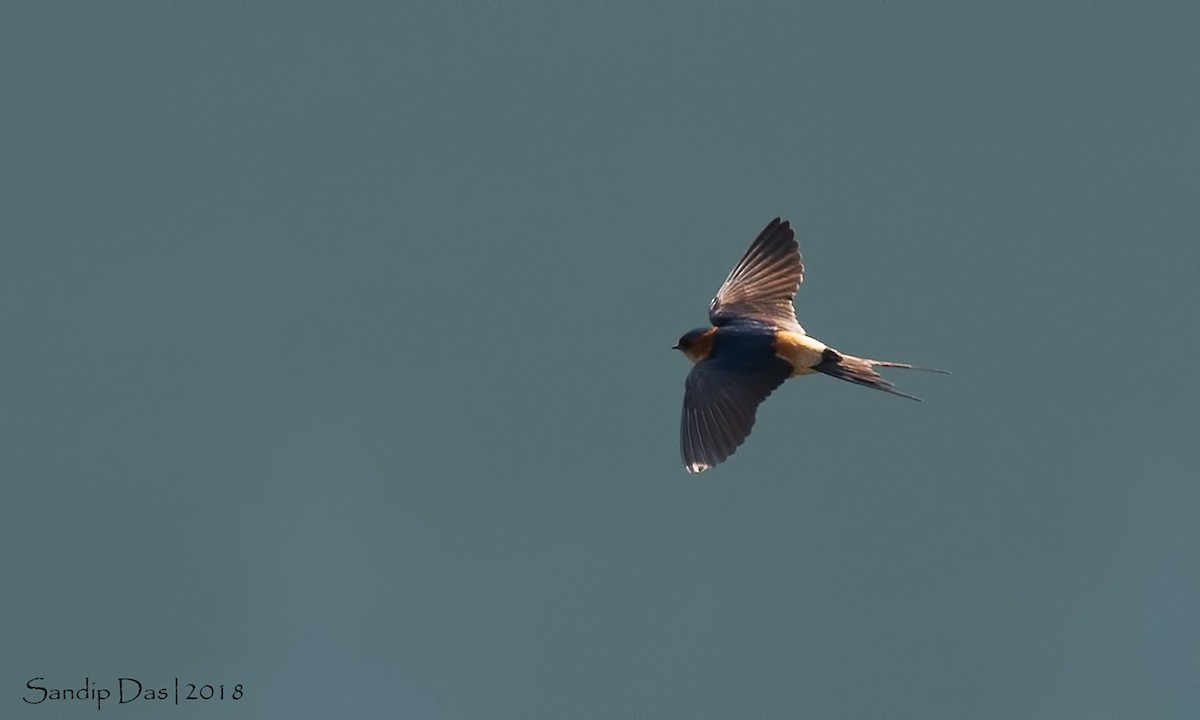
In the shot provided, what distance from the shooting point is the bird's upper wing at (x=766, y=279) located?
11.2 meters

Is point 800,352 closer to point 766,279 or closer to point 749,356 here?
point 749,356

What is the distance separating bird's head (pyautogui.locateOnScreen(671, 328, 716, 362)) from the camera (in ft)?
35.3

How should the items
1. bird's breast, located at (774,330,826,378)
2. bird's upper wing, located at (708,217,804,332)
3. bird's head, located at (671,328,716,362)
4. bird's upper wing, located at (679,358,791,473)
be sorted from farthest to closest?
bird's upper wing, located at (708,217,804,332), bird's head, located at (671,328,716,362), bird's breast, located at (774,330,826,378), bird's upper wing, located at (679,358,791,473)

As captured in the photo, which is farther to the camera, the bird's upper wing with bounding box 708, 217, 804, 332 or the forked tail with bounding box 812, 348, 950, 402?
the bird's upper wing with bounding box 708, 217, 804, 332

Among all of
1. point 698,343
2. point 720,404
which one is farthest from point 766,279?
point 720,404

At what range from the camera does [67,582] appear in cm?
5591

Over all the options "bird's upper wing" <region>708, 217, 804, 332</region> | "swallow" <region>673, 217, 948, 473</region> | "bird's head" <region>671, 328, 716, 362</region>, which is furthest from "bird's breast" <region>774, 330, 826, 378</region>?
"bird's upper wing" <region>708, 217, 804, 332</region>

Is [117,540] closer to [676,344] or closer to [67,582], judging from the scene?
[67,582]

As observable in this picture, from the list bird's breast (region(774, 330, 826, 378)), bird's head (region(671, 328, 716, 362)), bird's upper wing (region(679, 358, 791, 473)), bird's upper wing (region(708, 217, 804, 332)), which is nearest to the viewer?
bird's upper wing (region(679, 358, 791, 473))

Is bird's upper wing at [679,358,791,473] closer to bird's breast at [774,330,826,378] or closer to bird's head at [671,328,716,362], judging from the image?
bird's breast at [774,330,826,378]

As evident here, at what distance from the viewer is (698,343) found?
10.8 m

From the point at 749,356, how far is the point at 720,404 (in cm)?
50

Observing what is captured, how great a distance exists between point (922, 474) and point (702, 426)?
147 feet

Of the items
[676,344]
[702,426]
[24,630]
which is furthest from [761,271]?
[24,630]
